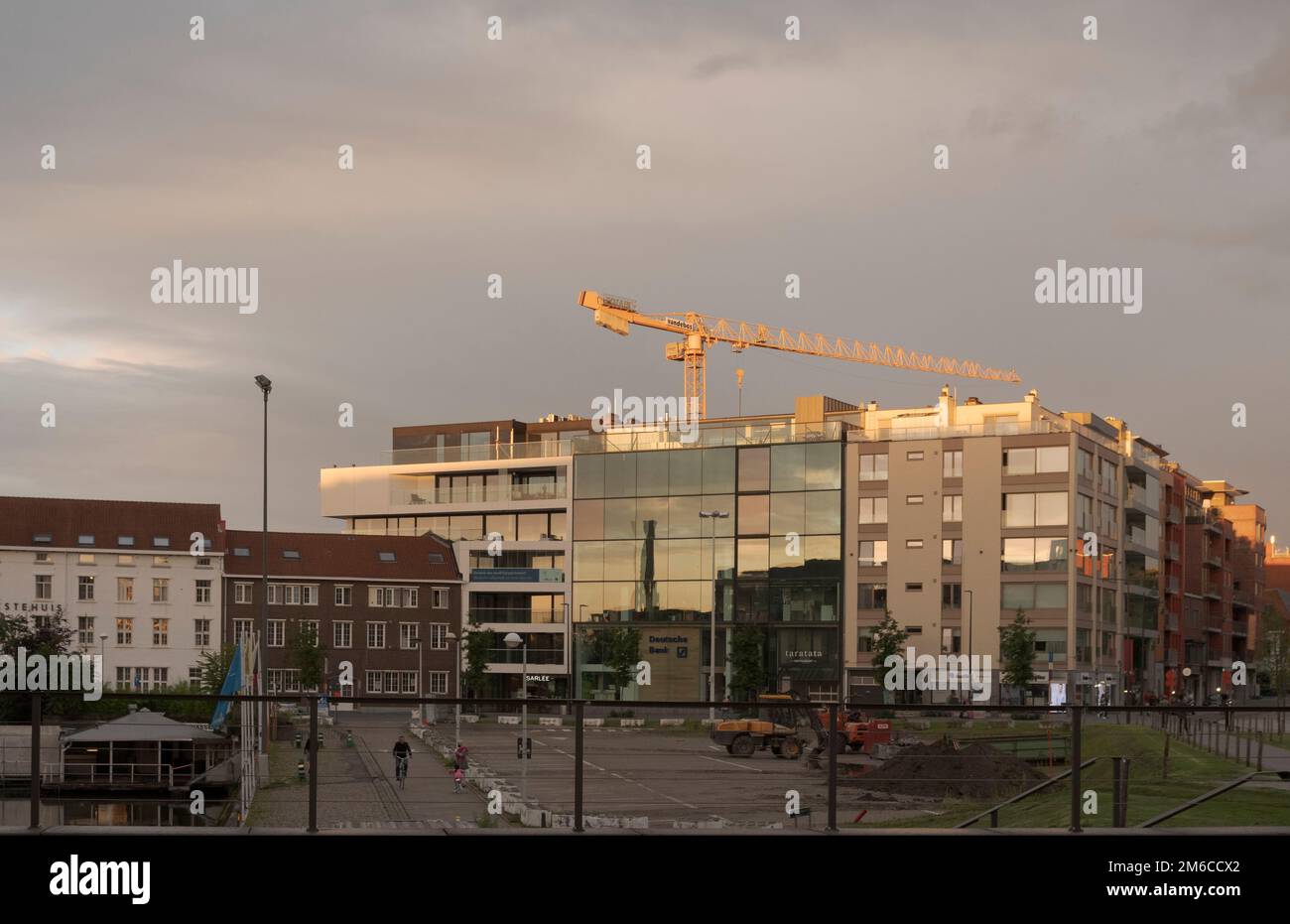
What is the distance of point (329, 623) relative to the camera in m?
117

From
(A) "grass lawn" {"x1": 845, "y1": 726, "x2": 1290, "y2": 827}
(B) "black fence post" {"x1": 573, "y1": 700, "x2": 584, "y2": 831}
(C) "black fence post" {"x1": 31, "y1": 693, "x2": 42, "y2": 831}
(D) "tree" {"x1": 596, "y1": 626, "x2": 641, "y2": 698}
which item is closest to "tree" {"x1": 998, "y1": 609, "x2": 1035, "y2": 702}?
(D) "tree" {"x1": 596, "y1": 626, "x2": 641, "y2": 698}

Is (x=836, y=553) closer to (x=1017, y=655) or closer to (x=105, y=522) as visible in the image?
(x=1017, y=655)

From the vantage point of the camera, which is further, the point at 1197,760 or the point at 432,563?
the point at 432,563

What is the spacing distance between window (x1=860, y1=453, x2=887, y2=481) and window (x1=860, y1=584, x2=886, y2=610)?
794 cm

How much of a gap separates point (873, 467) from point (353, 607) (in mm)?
43170

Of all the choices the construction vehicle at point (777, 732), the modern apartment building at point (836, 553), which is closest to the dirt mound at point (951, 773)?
the construction vehicle at point (777, 732)

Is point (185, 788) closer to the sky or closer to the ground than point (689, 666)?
closer to the sky

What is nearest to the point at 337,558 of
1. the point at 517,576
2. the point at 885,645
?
the point at 517,576

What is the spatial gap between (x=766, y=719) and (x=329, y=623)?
343 ft

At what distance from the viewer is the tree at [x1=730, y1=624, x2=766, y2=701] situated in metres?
104

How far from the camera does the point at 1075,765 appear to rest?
14102 mm
